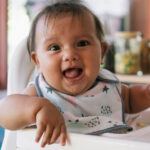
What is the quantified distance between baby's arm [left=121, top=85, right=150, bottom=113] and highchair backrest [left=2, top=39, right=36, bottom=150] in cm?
24

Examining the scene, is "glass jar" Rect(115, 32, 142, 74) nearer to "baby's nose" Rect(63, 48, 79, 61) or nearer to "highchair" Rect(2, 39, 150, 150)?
"highchair" Rect(2, 39, 150, 150)

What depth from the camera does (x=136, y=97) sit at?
70 cm

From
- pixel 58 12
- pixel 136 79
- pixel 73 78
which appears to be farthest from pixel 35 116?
pixel 136 79

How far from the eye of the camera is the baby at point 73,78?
1.80 ft

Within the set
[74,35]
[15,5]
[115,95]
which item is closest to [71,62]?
[74,35]

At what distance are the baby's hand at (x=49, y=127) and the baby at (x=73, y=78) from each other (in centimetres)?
4

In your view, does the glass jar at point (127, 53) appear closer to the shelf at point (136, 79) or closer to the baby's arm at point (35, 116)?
the shelf at point (136, 79)

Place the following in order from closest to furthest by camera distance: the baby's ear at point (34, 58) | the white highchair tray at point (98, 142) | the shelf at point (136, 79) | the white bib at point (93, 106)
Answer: the white highchair tray at point (98, 142), the white bib at point (93, 106), the baby's ear at point (34, 58), the shelf at point (136, 79)

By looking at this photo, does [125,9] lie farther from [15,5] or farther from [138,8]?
[15,5]

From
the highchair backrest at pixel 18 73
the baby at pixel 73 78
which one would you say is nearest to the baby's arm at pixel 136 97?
the baby at pixel 73 78

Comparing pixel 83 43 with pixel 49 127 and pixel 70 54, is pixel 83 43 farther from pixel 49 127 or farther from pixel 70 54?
pixel 49 127

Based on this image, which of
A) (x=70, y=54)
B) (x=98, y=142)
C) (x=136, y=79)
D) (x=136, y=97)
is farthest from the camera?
(x=136, y=79)

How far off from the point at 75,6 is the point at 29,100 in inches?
10.7

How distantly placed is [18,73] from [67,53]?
0.46 ft
